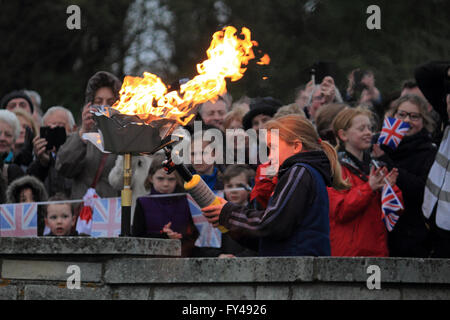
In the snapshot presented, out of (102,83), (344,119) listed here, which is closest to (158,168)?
(102,83)

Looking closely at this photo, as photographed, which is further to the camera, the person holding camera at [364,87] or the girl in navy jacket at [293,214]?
the person holding camera at [364,87]

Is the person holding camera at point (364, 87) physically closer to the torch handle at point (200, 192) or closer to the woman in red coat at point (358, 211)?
the woman in red coat at point (358, 211)

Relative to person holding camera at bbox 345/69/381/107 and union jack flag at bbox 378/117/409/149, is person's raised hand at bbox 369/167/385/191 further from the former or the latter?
person holding camera at bbox 345/69/381/107

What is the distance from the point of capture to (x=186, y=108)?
5816 millimetres

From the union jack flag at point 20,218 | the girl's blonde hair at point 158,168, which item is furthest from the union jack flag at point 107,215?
the union jack flag at point 20,218

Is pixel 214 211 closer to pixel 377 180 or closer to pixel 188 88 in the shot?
pixel 188 88

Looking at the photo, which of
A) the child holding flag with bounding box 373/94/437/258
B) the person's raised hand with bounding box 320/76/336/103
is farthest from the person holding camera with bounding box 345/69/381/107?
the child holding flag with bounding box 373/94/437/258

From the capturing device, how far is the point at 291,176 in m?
5.32

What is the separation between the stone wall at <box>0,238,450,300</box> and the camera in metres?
4.86

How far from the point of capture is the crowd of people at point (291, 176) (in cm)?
538

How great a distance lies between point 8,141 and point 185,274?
14.7 feet

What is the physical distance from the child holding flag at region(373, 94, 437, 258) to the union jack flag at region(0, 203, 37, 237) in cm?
319

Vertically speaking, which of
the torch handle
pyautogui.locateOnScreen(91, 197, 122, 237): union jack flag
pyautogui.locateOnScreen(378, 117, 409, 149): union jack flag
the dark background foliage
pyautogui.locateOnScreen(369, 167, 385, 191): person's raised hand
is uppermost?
the dark background foliage

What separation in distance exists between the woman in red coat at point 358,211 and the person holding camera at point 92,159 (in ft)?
7.24
